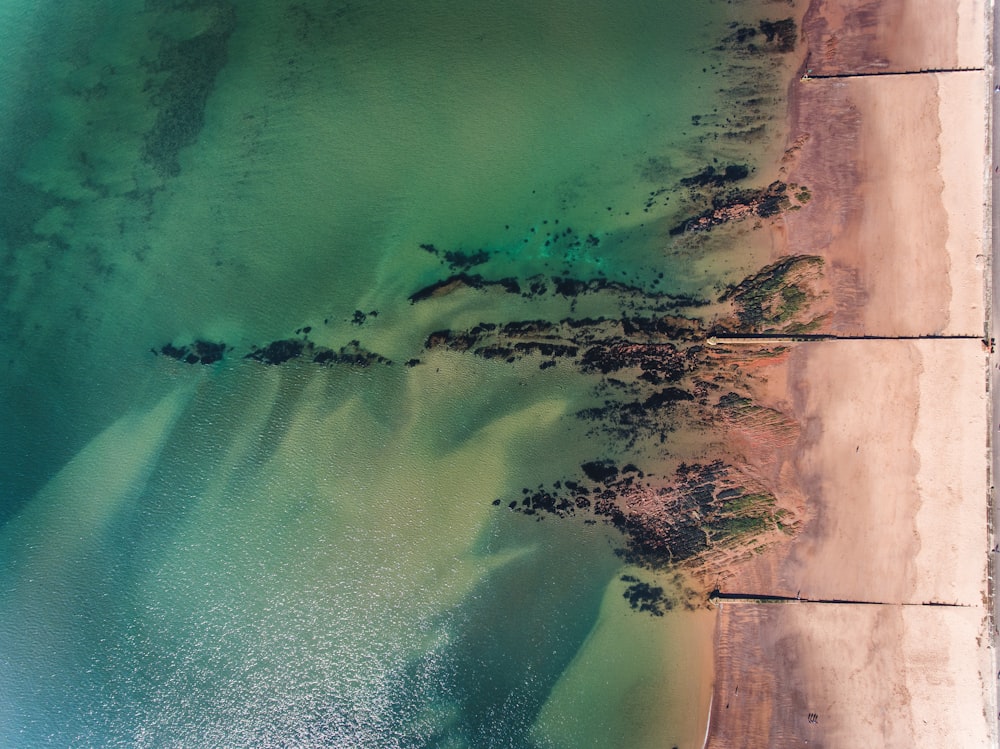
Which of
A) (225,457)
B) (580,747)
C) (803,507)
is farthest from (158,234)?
(803,507)

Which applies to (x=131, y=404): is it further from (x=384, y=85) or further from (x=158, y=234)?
(x=384, y=85)

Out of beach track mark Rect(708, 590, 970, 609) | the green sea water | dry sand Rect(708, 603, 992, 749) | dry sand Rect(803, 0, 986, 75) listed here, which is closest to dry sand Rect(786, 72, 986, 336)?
dry sand Rect(803, 0, 986, 75)

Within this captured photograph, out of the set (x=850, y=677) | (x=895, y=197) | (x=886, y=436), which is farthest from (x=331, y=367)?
(x=850, y=677)

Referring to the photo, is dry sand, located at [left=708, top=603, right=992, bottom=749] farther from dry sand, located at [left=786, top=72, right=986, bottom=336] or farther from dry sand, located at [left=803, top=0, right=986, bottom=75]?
dry sand, located at [left=803, top=0, right=986, bottom=75]

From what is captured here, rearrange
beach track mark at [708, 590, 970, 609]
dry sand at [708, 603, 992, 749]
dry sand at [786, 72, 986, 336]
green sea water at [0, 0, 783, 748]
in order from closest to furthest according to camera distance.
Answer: dry sand at [708, 603, 992, 749]
dry sand at [786, 72, 986, 336]
beach track mark at [708, 590, 970, 609]
green sea water at [0, 0, 783, 748]

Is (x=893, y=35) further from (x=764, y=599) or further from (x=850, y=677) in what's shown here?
(x=850, y=677)
